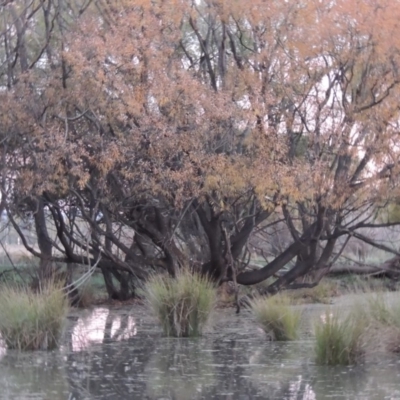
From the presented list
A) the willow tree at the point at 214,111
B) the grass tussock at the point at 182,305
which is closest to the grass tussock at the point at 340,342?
the grass tussock at the point at 182,305

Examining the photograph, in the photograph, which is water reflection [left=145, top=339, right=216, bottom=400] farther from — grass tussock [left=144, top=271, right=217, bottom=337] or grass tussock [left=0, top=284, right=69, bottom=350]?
grass tussock [left=0, top=284, right=69, bottom=350]

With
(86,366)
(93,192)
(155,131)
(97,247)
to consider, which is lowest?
(86,366)

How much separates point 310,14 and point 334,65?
90 cm

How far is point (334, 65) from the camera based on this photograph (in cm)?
1343

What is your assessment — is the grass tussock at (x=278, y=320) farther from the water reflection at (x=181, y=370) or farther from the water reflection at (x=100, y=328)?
the water reflection at (x=100, y=328)

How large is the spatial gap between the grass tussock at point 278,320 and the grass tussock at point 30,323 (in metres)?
2.75

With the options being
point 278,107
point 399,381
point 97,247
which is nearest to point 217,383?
point 399,381

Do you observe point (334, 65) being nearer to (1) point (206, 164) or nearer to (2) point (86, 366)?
(1) point (206, 164)

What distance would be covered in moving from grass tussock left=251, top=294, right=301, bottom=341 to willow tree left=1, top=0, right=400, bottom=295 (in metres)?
2.28

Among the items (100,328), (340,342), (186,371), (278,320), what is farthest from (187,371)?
(100,328)

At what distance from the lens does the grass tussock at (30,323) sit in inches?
409

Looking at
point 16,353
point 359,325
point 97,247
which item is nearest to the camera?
point 359,325

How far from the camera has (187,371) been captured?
9.05m

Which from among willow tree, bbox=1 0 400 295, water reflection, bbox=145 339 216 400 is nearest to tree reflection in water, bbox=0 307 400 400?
water reflection, bbox=145 339 216 400
